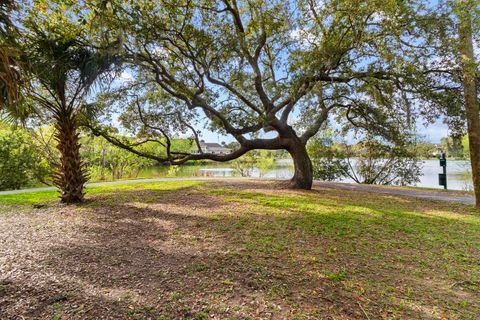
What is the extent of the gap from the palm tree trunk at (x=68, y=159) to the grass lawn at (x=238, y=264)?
1.09 meters

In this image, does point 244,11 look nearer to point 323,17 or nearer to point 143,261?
point 323,17

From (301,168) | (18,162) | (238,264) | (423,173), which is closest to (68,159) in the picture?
(238,264)

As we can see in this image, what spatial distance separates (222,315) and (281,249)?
158 centimetres

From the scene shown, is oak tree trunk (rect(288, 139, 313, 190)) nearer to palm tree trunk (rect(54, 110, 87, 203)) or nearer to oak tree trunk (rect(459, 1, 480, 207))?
oak tree trunk (rect(459, 1, 480, 207))

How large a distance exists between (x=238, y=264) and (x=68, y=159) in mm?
5989

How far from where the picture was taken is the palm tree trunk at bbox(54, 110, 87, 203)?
6.39m

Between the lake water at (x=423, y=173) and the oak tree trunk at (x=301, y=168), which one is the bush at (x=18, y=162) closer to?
the lake water at (x=423, y=173)

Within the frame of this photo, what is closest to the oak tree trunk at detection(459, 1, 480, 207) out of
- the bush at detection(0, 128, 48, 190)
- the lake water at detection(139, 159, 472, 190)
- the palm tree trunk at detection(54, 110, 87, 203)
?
the lake water at detection(139, 159, 472, 190)

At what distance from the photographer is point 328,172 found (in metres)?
13.5

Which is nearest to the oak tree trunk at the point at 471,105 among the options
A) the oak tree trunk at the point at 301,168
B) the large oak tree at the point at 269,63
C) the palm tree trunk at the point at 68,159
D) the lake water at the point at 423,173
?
the large oak tree at the point at 269,63

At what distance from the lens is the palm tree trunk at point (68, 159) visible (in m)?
6.39

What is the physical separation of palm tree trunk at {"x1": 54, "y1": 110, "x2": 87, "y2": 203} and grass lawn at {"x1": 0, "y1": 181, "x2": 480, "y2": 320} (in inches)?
43.0

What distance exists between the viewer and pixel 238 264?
288 centimetres

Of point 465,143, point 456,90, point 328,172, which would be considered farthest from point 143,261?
point 465,143
